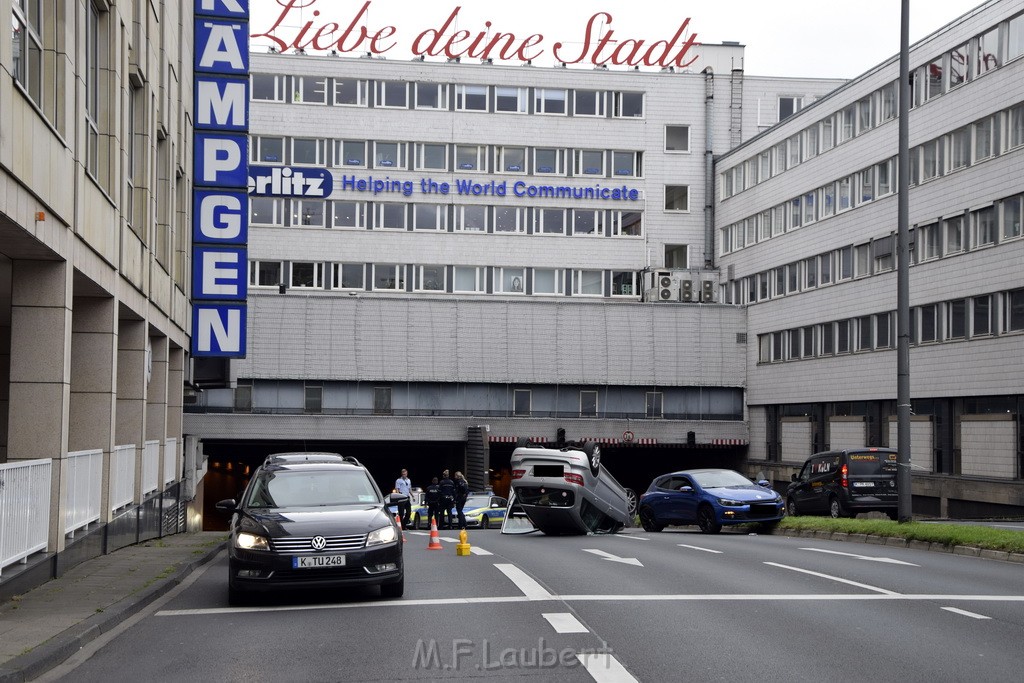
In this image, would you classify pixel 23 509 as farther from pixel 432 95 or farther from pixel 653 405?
pixel 432 95

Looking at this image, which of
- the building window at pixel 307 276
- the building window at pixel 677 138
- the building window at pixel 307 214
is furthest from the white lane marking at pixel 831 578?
the building window at pixel 677 138

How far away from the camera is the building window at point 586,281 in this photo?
64.1 metres

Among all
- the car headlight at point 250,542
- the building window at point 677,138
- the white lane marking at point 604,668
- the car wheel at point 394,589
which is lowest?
the car wheel at point 394,589

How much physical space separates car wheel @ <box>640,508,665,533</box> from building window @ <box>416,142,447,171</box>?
35285 millimetres

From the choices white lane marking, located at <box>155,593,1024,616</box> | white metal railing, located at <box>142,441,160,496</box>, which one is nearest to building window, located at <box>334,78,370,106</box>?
white metal railing, located at <box>142,441,160,496</box>

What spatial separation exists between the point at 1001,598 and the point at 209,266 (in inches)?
916

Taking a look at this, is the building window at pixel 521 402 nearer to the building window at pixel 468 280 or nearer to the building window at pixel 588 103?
the building window at pixel 468 280

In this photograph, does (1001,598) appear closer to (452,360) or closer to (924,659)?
(924,659)

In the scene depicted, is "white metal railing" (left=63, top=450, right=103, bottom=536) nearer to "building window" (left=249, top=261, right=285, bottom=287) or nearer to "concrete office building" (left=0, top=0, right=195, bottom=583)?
"concrete office building" (left=0, top=0, right=195, bottom=583)

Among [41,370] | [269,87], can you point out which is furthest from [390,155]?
[41,370]

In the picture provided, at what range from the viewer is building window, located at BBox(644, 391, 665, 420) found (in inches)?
2420

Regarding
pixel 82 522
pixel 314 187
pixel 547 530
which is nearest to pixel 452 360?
pixel 314 187

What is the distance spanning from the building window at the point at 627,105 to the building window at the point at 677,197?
4.08 m

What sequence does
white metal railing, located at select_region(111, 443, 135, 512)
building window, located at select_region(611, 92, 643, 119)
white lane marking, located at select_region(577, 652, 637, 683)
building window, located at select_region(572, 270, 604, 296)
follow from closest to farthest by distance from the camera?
white lane marking, located at select_region(577, 652, 637, 683) < white metal railing, located at select_region(111, 443, 135, 512) < building window, located at select_region(572, 270, 604, 296) < building window, located at select_region(611, 92, 643, 119)
